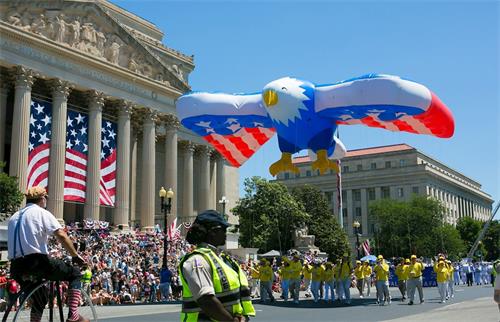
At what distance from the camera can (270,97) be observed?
19.5m

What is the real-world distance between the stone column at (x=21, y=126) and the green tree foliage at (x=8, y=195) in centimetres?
306

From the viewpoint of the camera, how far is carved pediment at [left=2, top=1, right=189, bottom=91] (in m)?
39.2

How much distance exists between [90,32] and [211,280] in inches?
1636

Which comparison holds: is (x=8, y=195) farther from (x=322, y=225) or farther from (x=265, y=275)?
A: (x=322, y=225)

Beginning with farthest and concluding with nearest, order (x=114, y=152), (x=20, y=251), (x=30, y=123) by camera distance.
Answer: (x=114, y=152), (x=30, y=123), (x=20, y=251)

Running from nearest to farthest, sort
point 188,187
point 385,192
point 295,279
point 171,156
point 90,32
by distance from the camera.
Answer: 1. point 295,279
2. point 90,32
3. point 171,156
4. point 188,187
5. point 385,192

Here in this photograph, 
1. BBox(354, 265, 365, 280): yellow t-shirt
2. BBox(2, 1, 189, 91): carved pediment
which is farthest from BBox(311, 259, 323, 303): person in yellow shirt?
BBox(2, 1, 189, 91): carved pediment

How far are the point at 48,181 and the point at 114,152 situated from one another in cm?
700

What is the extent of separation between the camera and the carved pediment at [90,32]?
129ft

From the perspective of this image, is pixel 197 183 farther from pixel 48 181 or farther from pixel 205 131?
pixel 205 131

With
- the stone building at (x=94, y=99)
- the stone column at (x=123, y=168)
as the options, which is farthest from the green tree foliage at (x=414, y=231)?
the stone column at (x=123, y=168)

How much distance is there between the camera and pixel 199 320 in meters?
4.81

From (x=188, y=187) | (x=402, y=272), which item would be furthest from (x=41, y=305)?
(x=188, y=187)

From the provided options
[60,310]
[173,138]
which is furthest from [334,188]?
[60,310]
